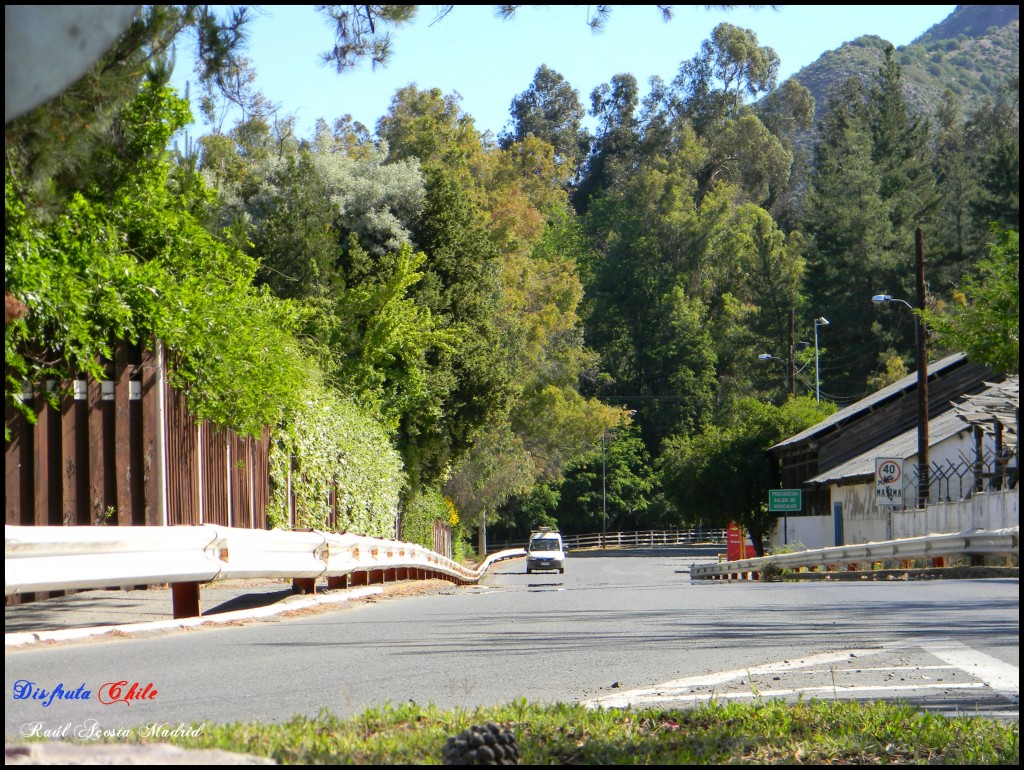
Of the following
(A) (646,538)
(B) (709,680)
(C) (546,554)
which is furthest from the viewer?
(A) (646,538)

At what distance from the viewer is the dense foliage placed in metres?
11.8

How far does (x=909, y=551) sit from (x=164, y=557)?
14248 millimetres

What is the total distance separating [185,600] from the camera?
10.0 metres

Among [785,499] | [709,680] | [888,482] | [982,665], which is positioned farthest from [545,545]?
[709,680]

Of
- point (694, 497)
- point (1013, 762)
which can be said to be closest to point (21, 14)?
point (1013, 762)

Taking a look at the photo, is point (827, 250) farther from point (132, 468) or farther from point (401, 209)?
point (132, 468)

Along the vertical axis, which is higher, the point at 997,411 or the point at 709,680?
the point at 997,411

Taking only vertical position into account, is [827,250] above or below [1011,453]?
above

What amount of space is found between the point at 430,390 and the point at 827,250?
159 ft

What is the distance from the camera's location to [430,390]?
3309cm

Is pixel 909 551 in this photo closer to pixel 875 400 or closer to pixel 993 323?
pixel 993 323

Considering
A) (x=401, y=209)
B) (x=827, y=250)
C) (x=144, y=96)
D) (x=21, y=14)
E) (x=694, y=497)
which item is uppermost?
(x=827, y=250)

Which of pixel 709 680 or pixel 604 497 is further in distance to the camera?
pixel 604 497

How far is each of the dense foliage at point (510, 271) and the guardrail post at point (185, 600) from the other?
8.14 feet
